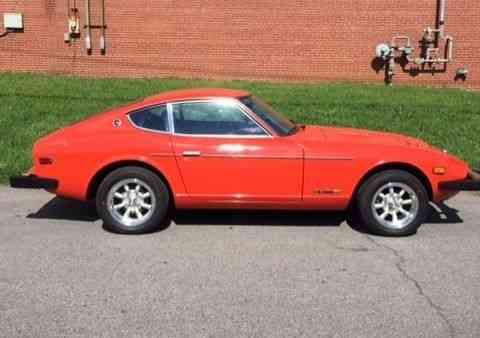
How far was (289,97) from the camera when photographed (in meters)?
13.9

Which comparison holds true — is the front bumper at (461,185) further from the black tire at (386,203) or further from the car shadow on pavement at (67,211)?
the car shadow on pavement at (67,211)

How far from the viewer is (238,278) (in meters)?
4.85

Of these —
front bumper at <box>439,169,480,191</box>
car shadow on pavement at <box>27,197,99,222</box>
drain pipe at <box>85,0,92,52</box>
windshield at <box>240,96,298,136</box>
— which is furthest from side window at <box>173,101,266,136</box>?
drain pipe at <box>85,0,92,52</box>

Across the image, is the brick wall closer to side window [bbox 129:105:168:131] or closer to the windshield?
the windshield

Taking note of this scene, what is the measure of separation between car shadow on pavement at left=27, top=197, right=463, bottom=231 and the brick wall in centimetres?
1169

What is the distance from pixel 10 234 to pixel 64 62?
42.9 feet

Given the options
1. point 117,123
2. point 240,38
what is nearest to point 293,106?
point 240,38

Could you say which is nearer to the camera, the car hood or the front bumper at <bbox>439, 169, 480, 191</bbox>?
the front bumper at <bbox>439, 169, 480, 191</bbox>

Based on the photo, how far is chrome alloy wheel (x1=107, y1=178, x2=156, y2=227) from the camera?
5.98 m

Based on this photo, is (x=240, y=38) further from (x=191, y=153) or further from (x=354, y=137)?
(x=191, y=153)

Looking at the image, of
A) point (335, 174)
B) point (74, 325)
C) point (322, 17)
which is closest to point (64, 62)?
point (322, 17)

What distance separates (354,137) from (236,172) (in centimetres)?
131

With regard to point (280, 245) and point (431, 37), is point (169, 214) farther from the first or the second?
point (431, 37)

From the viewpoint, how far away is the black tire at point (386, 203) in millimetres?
5891
